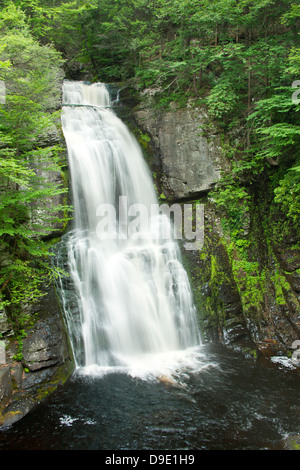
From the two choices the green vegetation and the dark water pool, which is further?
the green vegetation

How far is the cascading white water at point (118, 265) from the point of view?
6645 mm

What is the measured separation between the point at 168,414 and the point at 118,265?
11.9 feet

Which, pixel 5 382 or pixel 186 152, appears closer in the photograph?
pixel 5 382

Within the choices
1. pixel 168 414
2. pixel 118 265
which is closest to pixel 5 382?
pixel 168 414

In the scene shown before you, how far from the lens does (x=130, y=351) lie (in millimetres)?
6680

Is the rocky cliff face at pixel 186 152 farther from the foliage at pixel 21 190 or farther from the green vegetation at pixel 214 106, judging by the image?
the foliage at pixel 21 190

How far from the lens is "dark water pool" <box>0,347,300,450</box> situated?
4207 millimetres

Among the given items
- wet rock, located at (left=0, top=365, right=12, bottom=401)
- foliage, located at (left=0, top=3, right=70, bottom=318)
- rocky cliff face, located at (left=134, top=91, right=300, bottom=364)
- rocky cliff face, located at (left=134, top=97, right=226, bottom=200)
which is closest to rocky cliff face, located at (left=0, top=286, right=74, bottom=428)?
wet rock, located at (left=0, top=365, right=12, bottom=401)

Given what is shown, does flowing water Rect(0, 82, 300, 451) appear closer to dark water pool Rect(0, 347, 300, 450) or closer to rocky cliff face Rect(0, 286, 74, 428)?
dark water pool Rect(0, 347, 300, 450)

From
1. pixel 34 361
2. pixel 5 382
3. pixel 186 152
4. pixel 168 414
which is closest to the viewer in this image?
pixel 168 414

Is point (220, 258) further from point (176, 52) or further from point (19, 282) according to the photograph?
point (176, 52)

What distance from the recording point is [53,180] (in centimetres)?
782

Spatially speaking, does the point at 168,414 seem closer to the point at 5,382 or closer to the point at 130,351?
the point at 130,351

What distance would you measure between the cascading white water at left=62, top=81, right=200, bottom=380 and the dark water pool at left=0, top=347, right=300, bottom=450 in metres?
0.83
